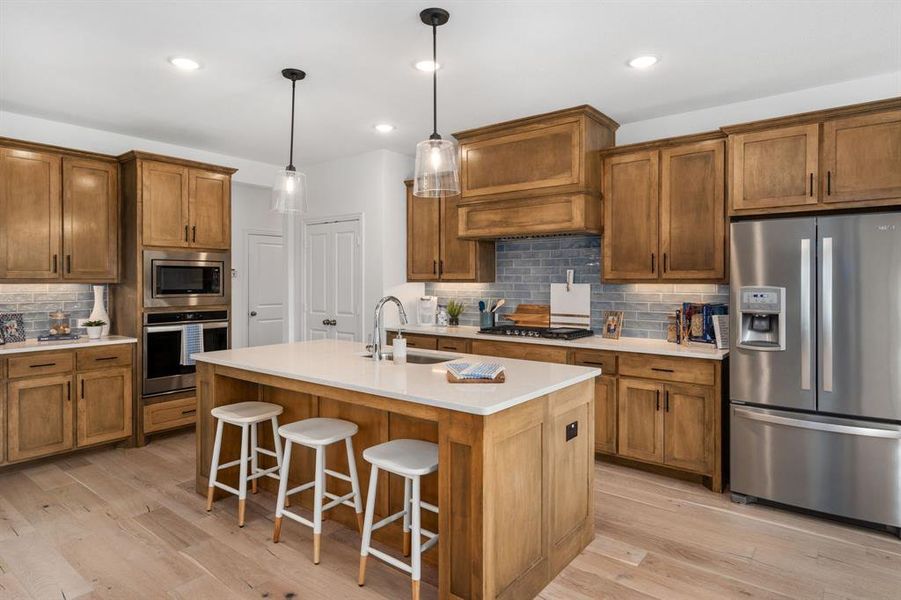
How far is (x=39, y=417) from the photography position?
4.02 metres

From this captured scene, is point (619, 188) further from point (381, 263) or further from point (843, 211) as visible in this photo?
point (381, 263)

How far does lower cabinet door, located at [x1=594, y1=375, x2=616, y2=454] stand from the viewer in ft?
13.1

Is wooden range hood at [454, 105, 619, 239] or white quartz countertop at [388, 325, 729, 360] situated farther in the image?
wooden range hood at [454, 105, 619, 239]

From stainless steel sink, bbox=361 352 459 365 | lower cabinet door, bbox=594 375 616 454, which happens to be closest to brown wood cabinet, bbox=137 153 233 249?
stainless steel sink, bbox=361 352 459 365

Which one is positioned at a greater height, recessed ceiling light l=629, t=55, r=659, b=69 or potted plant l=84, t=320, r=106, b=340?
recessed ceiling light l=629, t=55, r=659, b=69

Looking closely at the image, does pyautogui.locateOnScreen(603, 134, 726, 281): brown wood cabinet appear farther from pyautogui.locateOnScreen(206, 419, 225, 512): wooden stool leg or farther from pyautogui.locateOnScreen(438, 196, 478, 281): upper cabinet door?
pyautogui.locateOnScreen(206, 419, 225, 512): wooden stool leg

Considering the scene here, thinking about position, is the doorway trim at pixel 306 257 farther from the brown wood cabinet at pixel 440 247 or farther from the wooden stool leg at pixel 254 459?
the wooden stool leg at pixel 254 459

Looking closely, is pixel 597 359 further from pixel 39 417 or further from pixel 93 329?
pixel 39 417

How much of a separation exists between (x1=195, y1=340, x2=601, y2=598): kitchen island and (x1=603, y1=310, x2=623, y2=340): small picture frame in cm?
168

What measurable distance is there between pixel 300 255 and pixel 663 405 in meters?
4.34

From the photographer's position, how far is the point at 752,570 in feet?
8.50

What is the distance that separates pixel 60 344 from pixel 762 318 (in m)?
5.05

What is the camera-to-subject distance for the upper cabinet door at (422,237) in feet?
17.9

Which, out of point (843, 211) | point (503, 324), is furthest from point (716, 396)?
point (503, 324)
